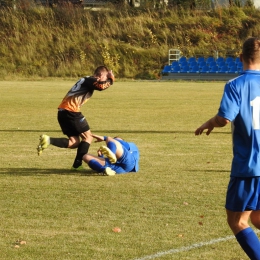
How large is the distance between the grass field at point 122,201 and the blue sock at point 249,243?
791 mm

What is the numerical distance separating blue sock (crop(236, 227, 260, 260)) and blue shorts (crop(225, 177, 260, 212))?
0.17 metres

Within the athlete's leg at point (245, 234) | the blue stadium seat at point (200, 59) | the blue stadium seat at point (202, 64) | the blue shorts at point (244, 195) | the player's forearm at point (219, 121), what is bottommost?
the blue stadium seat at point (202, 64)

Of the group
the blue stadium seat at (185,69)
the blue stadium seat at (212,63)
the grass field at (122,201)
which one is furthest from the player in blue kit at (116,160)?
the blue stadium seat at (212,63)

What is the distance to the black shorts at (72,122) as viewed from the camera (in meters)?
10.0

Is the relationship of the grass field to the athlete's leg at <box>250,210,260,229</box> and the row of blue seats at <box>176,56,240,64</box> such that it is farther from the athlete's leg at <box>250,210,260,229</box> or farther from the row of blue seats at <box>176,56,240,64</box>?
the row of blue seats at <box>176,56,240,64</box>

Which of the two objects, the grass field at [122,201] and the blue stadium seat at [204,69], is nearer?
the grass field at [122,201]

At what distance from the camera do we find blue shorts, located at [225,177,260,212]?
498cm

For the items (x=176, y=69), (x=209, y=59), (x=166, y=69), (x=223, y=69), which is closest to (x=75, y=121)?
(x=223, y=69)

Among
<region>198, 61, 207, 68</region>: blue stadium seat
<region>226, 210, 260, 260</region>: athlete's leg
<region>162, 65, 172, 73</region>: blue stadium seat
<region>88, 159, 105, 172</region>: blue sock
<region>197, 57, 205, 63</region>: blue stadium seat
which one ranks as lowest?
<region>162, 65, 172, 73</region>: blue stadium seat

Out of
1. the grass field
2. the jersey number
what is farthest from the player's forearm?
the grass field

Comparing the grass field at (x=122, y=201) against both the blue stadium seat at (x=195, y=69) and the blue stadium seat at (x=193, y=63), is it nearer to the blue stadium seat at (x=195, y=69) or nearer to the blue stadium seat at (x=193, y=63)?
the blue stadium seat at (x=195, y=69)

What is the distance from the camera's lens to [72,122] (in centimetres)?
1004

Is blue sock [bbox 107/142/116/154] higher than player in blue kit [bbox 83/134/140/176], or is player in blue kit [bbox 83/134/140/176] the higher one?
blue sock [bbox 107/142/116/154]

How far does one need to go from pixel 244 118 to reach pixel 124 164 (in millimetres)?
4893
